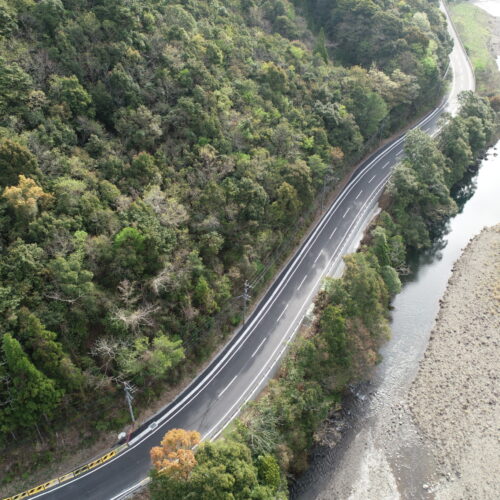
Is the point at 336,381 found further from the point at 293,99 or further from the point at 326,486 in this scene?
the point at 293,99

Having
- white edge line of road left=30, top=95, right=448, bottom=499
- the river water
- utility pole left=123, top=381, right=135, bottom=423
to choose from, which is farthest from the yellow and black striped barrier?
the river water

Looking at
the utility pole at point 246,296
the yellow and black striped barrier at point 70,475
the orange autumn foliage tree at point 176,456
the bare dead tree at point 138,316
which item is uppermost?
the utility pole at point 246,296

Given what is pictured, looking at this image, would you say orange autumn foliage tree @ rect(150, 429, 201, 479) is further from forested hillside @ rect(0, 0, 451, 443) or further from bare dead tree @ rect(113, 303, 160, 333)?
bare dead tree @ rect(113, 303, 160, 333)

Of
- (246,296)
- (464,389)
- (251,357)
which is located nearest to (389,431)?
(464,389)

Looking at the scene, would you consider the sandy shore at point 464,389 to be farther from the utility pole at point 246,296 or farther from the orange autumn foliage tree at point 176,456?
the orange autumn foliage tree at point 176,456

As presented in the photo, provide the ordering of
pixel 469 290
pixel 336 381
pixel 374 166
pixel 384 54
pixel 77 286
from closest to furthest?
1. pixel 77 286
2. pixel 336 381
3. pixel 469 290
4. pixel 374 166
5. pixel 384 54

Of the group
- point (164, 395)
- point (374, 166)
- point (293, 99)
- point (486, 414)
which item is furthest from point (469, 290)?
point (164, 395)

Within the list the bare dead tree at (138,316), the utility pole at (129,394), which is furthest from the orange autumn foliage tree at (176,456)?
the bare dead tree at (138,316)
